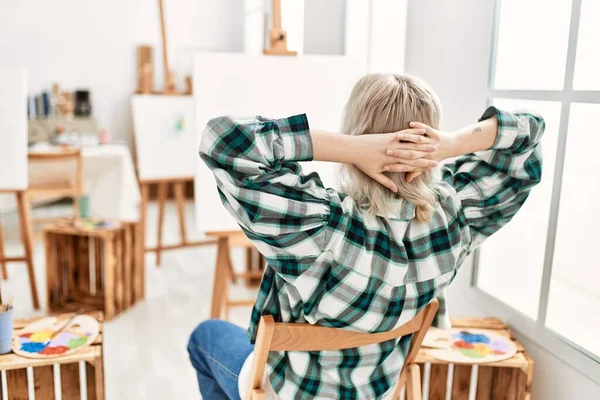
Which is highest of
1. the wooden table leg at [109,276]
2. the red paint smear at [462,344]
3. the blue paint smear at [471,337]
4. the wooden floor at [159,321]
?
the blue paint smear at [471,337]

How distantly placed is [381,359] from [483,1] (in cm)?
107

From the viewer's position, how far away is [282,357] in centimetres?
120

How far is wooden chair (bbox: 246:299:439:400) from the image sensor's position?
1061 millimetres

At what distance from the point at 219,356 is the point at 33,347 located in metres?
0.50

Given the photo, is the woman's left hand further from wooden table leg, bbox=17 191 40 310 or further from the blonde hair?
wooden table leg, bbox=17 191 40 310

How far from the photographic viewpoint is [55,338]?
1559mm

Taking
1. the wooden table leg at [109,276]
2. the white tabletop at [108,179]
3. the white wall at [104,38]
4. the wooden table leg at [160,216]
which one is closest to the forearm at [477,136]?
the wooden table leg at [109,276]

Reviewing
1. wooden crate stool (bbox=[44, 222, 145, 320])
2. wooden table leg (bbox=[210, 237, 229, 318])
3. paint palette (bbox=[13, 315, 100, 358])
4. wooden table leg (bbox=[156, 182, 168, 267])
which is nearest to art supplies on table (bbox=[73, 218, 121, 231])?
wooden crate stool (bbox=[44, 222, 145, 320])

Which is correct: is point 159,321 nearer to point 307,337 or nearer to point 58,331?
point 58,331

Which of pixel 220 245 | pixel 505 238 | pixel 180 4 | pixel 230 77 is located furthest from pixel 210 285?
pixel 180 4

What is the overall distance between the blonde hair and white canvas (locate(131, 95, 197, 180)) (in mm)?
2488

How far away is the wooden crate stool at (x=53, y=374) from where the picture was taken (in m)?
1.45

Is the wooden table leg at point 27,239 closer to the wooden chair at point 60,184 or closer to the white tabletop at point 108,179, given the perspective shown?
the wooden chair at point 60,184

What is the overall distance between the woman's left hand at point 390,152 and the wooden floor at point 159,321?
1.45 metres
